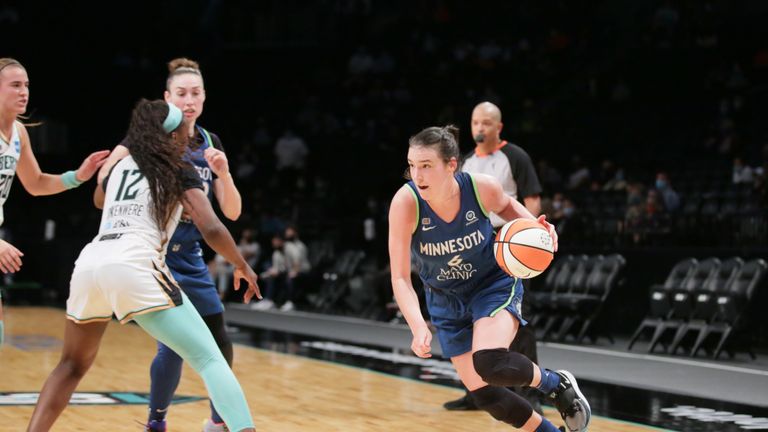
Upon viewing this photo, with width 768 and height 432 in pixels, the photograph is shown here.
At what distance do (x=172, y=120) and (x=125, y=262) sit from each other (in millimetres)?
699

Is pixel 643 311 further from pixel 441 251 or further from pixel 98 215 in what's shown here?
pixel 98 215

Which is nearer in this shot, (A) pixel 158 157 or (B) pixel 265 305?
(A) pixel 158 157

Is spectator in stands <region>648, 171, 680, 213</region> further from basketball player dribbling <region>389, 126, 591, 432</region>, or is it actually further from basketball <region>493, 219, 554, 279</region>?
basketball <region>493, 219, 554, 279</region>

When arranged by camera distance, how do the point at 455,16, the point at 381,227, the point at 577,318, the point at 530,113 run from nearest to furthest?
the point at 577,318 → the point at 381,227 → the point at 530,113 → the point at 455,16

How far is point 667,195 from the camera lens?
13656 millimetres

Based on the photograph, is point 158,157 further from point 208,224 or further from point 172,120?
point 208,224

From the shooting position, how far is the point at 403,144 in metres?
20.4

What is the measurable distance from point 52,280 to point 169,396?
15.5 m

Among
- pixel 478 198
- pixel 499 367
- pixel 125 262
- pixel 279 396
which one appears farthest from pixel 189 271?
pixel 279 396

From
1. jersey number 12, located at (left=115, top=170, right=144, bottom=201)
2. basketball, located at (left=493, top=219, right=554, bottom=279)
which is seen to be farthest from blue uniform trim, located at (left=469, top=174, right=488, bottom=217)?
jersey number 12, located at (left=115, top=170, right=144, bottom=201)

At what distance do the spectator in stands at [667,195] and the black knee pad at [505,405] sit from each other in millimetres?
8687

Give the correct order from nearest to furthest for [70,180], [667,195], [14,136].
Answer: [14,136], [70,180], [667,195]

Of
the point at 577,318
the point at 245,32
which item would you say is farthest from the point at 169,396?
the point at 245,32

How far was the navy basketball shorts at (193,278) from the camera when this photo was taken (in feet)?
17.8
